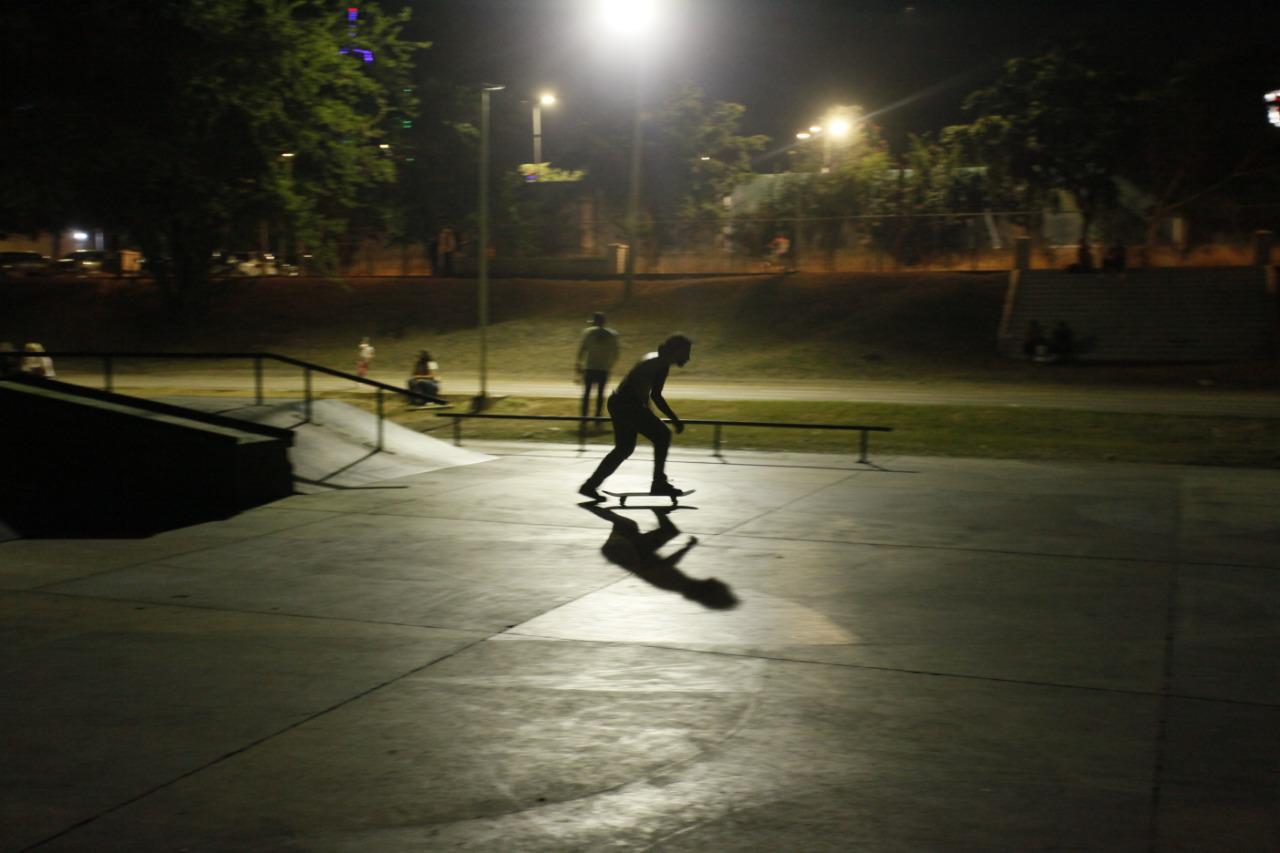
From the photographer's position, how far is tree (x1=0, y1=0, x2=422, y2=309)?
17.5 metres

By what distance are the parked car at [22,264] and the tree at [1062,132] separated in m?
42.0

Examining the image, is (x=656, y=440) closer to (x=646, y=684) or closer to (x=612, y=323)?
(x=646, y=684)

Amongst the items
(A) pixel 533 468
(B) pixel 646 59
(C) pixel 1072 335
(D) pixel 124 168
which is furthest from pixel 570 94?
(A) pixel 533 468

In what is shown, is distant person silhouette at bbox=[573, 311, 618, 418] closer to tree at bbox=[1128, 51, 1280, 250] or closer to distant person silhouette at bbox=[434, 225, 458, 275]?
tree at bbox=[1128, 51, 1280, 250]

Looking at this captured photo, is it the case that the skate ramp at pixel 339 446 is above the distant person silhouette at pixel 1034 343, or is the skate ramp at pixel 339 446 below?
below

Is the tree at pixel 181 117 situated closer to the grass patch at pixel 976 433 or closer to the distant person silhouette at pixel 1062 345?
the grass patch at pixel 976 433

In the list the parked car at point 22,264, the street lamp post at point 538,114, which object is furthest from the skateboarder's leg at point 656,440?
the parked car at point 22,264

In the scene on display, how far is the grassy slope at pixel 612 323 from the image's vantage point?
1342 inches

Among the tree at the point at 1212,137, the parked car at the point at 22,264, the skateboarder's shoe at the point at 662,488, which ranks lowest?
the skateboarder's shoe at the point at 662,488

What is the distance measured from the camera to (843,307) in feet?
133

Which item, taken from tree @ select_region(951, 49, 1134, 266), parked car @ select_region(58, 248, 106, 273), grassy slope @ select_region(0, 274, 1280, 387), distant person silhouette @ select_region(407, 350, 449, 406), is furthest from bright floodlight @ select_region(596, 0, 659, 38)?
parked car @ select_region(58, 248, 106, 273)

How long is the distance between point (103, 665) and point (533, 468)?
865 centimetres

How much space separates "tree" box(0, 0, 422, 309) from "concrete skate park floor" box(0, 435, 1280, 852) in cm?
935

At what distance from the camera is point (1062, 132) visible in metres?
45.8
